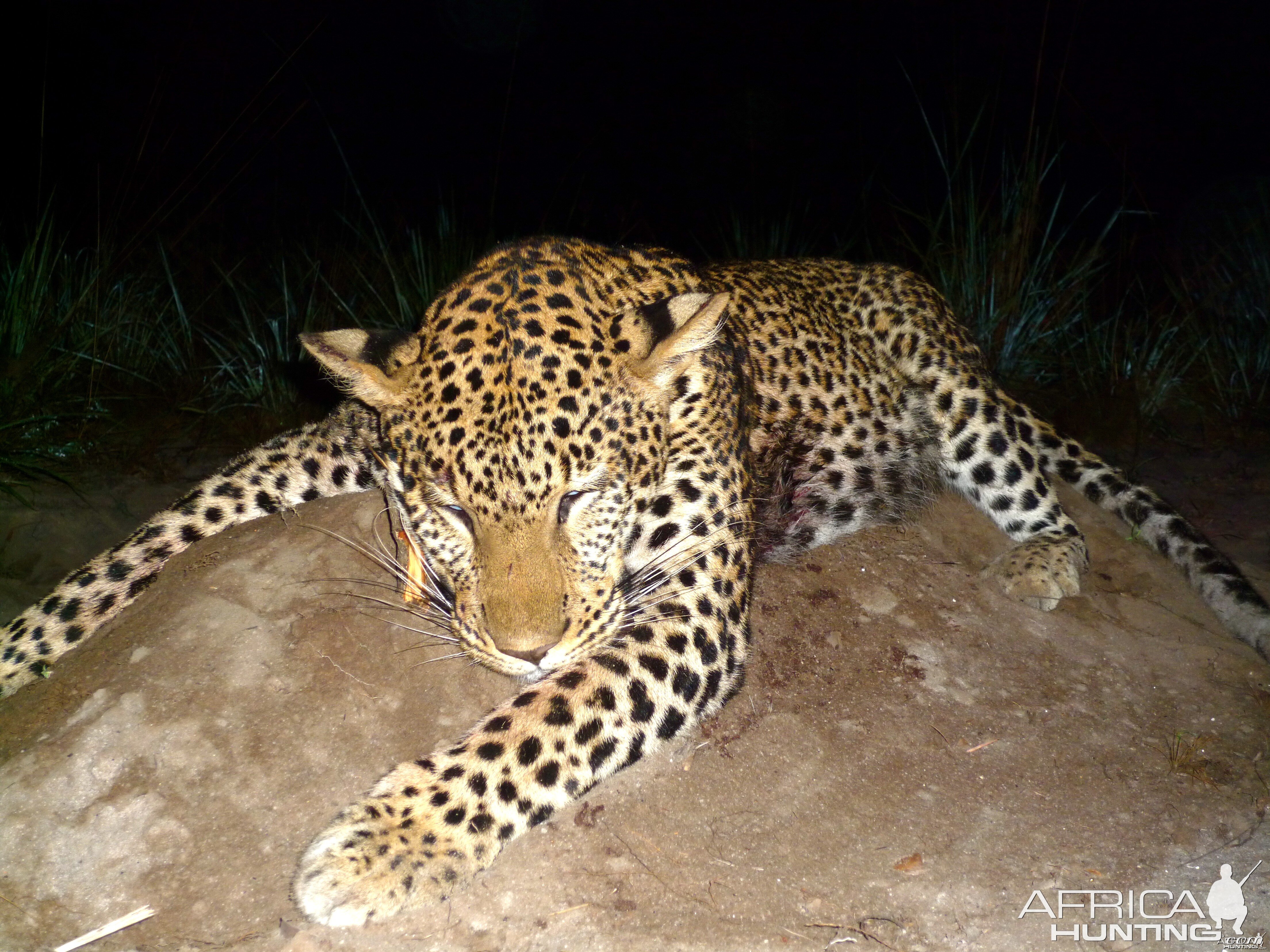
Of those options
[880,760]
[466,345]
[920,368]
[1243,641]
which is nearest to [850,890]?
[880,760]

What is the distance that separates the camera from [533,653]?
3053 mm

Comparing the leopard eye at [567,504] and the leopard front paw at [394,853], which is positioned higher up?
the leopard eye at [567,504]

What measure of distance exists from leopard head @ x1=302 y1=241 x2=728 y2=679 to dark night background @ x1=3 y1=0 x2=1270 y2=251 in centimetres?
859

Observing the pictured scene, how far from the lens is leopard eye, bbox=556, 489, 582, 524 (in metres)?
3.31

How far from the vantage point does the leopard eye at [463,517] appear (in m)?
3.27

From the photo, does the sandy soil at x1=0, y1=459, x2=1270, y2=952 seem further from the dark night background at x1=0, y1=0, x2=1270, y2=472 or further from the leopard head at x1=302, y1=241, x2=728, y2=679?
the dark night background at x1=0, y1=0, x2=1270, y2=472

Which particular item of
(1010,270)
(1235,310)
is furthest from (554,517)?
(1235,310)

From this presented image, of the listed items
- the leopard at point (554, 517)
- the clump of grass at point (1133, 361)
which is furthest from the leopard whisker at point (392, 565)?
the clump of grass at point (1133, 361)

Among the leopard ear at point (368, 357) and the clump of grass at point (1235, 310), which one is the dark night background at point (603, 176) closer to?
the clump of grass at point (1235, 310)

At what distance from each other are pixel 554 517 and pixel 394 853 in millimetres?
1166

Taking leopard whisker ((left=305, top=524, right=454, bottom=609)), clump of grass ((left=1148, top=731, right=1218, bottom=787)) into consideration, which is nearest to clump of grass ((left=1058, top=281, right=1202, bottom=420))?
clump of grass ((left=1148, top=731, right=1218, bottom=787))

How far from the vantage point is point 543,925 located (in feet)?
9.32

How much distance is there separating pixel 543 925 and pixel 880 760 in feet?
4.82

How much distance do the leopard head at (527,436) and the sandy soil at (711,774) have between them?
62cm
